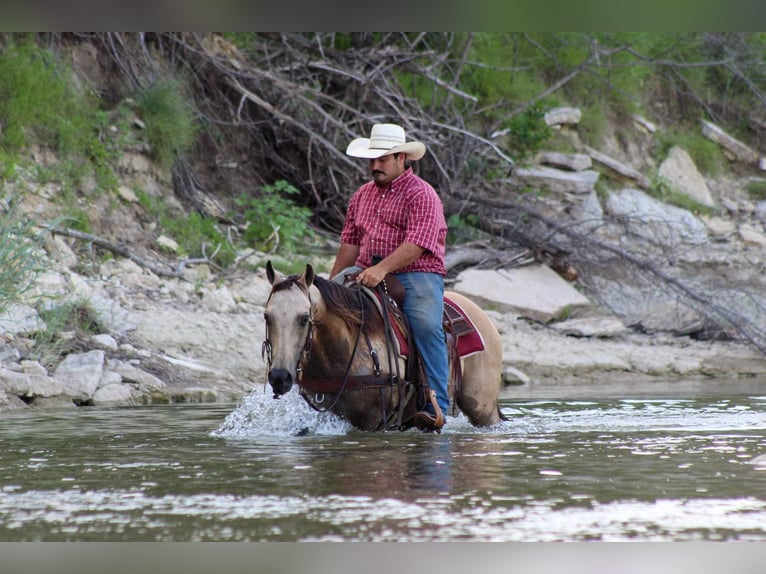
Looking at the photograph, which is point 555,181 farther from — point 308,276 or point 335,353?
point 308,276

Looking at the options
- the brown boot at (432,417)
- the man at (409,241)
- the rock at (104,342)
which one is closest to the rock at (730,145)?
the rock at (104,342)

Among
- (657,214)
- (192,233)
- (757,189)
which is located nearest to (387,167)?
(192,233)

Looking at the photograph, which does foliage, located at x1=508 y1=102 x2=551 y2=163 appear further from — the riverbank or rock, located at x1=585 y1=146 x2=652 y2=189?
the riverbank

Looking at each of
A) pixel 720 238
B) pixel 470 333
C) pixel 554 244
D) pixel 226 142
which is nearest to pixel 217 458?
pixel 470 333

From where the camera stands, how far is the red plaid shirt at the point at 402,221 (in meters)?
7.56

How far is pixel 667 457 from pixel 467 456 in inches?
43.2

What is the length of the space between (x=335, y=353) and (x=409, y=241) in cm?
87

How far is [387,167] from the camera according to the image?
302 inches

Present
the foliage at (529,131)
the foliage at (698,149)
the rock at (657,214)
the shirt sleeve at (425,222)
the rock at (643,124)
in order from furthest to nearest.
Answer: the foliage at (698,149) < the rock at (643,124) < the rock at (657,214) < the foliage at (529,131) < the shirt sleeve at (425,222)

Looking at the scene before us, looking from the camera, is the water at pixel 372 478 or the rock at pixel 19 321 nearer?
the water at pixel 372 478

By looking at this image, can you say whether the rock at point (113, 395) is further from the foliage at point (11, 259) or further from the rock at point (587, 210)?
the rock at point (587, 210)

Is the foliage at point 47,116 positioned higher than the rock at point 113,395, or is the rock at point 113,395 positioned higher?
the foliage at point 47,116

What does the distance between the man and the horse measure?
0.63ft

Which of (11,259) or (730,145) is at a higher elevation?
(730,145)
